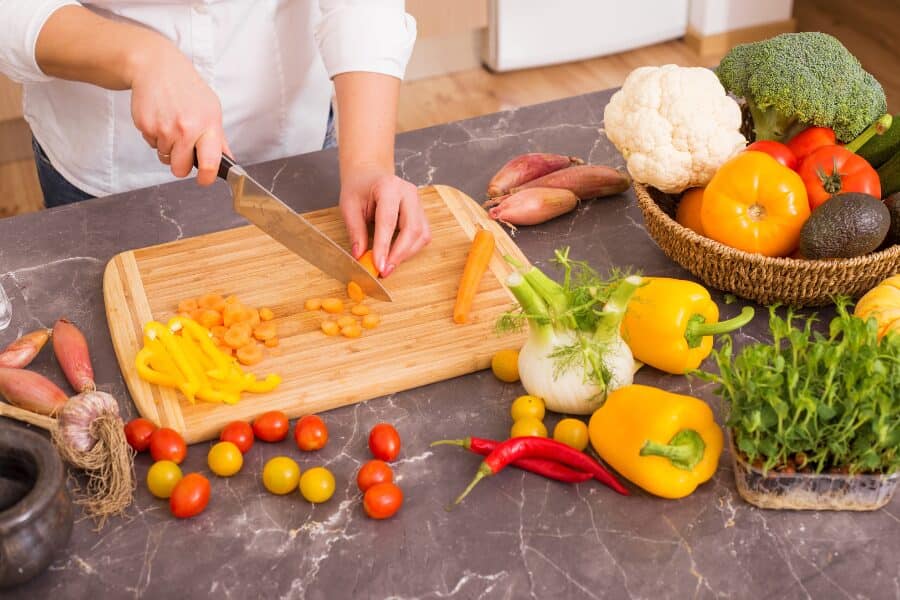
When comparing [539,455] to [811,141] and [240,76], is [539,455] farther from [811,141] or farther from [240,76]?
[240,76]

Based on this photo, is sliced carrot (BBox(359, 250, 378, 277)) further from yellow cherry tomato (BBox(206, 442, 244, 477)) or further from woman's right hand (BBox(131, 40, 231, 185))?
yellow cherry tomato (BBox(206, 442, 244, 477))

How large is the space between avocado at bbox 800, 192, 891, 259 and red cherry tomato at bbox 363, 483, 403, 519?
642 millimetres

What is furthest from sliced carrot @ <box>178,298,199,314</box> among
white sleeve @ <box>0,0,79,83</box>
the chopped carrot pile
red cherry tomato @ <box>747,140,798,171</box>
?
red cherry tomato @ <box>747,140,798,171</box>

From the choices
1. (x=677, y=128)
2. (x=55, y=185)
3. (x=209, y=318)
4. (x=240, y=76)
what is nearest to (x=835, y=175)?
(x=677, y=128)

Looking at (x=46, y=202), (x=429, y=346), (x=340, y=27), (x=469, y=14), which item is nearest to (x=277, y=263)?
(x=429, y=346)

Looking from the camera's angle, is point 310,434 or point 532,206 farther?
point 532,206

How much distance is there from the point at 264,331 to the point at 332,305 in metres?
0.11

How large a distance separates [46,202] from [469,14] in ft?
7.63

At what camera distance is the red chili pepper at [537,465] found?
1130 millimetres

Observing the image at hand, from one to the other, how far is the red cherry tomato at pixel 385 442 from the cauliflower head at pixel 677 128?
541 millimetres

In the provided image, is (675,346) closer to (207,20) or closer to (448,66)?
(207,20)

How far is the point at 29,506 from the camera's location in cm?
97

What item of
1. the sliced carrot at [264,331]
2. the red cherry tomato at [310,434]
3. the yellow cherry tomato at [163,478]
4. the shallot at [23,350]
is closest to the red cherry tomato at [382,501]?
the red cherry tomato at [310,434]

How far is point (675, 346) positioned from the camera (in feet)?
4.04
